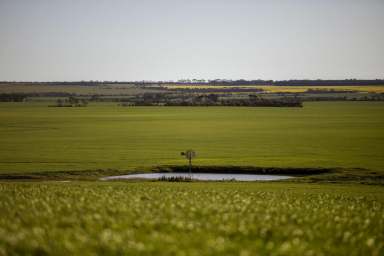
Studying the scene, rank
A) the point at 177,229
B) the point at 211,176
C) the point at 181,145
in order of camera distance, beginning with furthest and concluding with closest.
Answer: the point at 181,145
the point at 211,176
the point at 177,229

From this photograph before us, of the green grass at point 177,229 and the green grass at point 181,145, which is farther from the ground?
the green grass at point 177,229

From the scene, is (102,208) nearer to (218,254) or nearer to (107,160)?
(218,254)

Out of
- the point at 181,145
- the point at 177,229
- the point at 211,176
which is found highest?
the point at 177,229

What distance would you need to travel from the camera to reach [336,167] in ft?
139

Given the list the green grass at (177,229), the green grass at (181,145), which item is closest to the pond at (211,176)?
the green grass at (181,145)

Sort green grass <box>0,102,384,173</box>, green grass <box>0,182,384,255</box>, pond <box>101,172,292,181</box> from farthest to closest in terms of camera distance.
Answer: green grass <box>0,102,384,173</box> → pond <box>101,172,292,181</box> → green grass <box>0,182,384,255</box>

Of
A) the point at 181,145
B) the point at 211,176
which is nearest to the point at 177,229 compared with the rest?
the point at 211,176

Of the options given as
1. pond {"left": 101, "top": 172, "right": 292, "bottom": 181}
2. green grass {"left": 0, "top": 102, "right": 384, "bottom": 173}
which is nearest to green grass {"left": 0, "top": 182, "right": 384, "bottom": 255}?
pond {"left": 101, "top": 172, "right": 292, "bottom": 181}

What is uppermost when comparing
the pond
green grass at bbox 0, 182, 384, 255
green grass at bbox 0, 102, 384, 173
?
green grass at bbox 0, 182, 384, 255

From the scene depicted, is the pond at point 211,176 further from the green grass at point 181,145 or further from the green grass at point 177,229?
the green grass at point 177,229

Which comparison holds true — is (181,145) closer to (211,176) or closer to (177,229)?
(211,176)

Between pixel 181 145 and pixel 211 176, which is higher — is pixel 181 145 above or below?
above

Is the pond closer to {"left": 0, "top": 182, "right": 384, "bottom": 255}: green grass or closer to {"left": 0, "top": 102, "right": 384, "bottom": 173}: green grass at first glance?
{"left": 0, "top": 102, "right": 384, "bottom": 173}: green grass

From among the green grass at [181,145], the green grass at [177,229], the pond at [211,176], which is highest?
the green grass at [177,229]
